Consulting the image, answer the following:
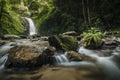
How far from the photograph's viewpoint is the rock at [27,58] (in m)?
8.55

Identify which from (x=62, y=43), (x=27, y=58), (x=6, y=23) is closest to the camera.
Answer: (x=27, y=58)

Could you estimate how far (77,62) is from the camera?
9.20 meters

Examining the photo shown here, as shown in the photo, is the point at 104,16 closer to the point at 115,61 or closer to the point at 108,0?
the point at 108,0

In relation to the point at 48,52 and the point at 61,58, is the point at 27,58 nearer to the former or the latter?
the point at 48,52

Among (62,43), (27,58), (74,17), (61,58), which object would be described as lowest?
(61,58)

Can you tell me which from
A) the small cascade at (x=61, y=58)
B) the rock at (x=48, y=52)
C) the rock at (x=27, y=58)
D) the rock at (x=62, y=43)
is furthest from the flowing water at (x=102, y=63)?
the rock at (x=62, y=43)

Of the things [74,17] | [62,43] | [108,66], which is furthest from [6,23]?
[108,66]

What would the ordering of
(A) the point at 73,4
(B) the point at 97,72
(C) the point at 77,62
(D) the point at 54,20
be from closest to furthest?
(B) the point at 97,72 < (C) the point at 77,62 < (A) the point at 73,4 < (D) the point at 54,20

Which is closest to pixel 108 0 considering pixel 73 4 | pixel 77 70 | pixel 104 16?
pixel 104 16

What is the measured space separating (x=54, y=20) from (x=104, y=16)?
25.6 ft

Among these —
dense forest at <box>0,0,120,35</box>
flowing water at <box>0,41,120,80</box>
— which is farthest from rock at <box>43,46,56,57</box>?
dense forest at <box>0,0,120,35</box>

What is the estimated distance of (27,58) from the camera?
8547 mm

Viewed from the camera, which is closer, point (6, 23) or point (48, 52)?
point (48, 52)

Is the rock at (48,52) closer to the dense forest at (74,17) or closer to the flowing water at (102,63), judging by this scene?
the flowing water at (102,63)
